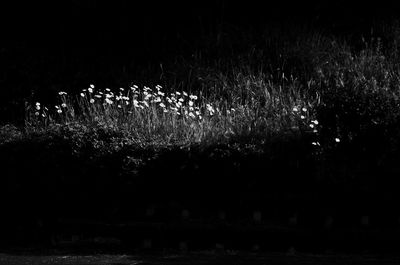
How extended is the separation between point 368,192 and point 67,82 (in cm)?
517

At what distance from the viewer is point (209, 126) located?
8.77 metres

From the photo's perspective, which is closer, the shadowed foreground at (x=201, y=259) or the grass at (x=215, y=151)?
the shadowed foreground at (x=201, y=259)

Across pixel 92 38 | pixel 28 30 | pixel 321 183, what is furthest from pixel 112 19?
pixel 321 183

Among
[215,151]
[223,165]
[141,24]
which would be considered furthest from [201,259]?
[141,24]

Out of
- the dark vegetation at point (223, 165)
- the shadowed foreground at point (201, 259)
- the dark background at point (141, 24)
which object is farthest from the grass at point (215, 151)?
the dark background at point (141, 24)

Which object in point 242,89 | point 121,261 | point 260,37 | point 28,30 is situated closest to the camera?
point 121,261

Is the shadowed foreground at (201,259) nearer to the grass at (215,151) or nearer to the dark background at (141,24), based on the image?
the grass at (215,151)

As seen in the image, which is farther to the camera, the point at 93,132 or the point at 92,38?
the point at 92,38

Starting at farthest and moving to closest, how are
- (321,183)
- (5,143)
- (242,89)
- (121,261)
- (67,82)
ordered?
(67,82) < (242,89) < (5,143) < (321,183) < (121,261)

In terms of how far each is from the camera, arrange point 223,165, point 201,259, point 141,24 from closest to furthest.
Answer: point 201,259 < point 223,165 < point 141,24

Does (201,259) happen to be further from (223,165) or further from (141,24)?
(141,24)

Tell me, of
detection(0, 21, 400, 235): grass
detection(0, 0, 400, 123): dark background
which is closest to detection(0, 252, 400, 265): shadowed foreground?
detection(0, 21, 400, 235): grass

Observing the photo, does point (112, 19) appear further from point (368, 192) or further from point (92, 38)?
point (368, 192)

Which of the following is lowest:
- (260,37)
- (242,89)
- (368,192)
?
(368,192)
